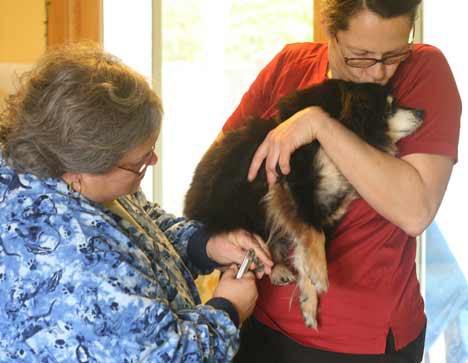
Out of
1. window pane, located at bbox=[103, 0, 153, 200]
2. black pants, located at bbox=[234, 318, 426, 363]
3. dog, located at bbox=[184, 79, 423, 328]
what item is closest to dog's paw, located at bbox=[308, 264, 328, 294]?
dog, located at bbox=[184, 79, 423, 328]

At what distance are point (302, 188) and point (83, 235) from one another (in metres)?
0.60

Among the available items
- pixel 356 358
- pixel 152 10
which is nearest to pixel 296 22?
pixel 152 10

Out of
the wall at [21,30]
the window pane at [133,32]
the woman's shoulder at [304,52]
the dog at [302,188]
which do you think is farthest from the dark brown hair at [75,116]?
the window pane at [133,32]

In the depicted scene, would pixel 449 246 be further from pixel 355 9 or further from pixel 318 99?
pixel 355 9

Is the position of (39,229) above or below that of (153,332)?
above

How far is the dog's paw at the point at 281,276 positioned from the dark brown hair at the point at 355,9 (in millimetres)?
523

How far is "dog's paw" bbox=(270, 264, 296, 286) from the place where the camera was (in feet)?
4.79

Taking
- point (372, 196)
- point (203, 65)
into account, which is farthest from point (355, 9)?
point (203, 65)

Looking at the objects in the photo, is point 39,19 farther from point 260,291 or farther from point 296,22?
point 260,291

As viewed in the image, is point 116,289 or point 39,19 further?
point 39,19

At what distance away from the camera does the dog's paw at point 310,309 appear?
137cm

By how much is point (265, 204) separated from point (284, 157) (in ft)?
0.66

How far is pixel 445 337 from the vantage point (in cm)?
307

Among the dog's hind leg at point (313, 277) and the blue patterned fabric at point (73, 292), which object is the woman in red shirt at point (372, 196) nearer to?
the dog's hind leg at point (313, 277)
